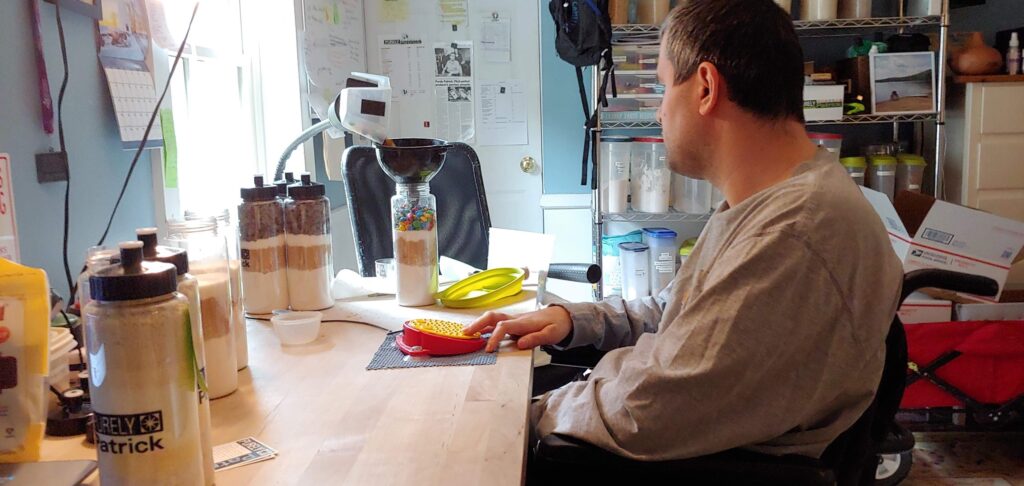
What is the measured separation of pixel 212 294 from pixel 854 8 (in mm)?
2966

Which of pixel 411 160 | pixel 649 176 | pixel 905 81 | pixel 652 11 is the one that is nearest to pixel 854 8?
pixel 905 81

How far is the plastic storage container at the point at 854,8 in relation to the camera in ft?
10.9

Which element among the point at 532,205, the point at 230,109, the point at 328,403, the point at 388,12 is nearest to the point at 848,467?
the point at 328,403

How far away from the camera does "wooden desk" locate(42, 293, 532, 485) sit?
94cm

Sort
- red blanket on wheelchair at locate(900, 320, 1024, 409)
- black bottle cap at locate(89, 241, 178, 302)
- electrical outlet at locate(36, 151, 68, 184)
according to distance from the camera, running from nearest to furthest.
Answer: black bottle cap at locate(89, 241, 178, 302)
electrical outlet at locate(36, 151, 68, 184)
red blanket on wheelchair at locate(900, 320, 1024, 409)

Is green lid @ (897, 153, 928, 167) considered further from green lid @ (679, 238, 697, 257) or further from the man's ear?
the man's ear

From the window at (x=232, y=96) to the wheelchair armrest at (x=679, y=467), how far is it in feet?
4.37

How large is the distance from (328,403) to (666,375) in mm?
471

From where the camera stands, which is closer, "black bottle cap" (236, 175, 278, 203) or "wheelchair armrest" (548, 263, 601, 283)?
"black bottle cap" (236, 175, 278, 203)

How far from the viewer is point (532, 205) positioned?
3.90 metres

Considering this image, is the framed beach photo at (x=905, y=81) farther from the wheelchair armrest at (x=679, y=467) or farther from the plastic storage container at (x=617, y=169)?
the wheelchair armrest at (x=679, y=467)

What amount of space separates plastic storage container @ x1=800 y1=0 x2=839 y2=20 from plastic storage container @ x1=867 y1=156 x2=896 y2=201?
1.97 feet

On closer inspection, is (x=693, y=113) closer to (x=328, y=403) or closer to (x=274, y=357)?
(x=328, y=403)

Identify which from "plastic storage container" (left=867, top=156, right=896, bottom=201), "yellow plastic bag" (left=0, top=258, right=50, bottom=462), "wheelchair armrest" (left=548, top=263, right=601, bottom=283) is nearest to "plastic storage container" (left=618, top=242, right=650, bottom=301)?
"plastic storage container" (left=867, top=156, right=896, bottom=201)
